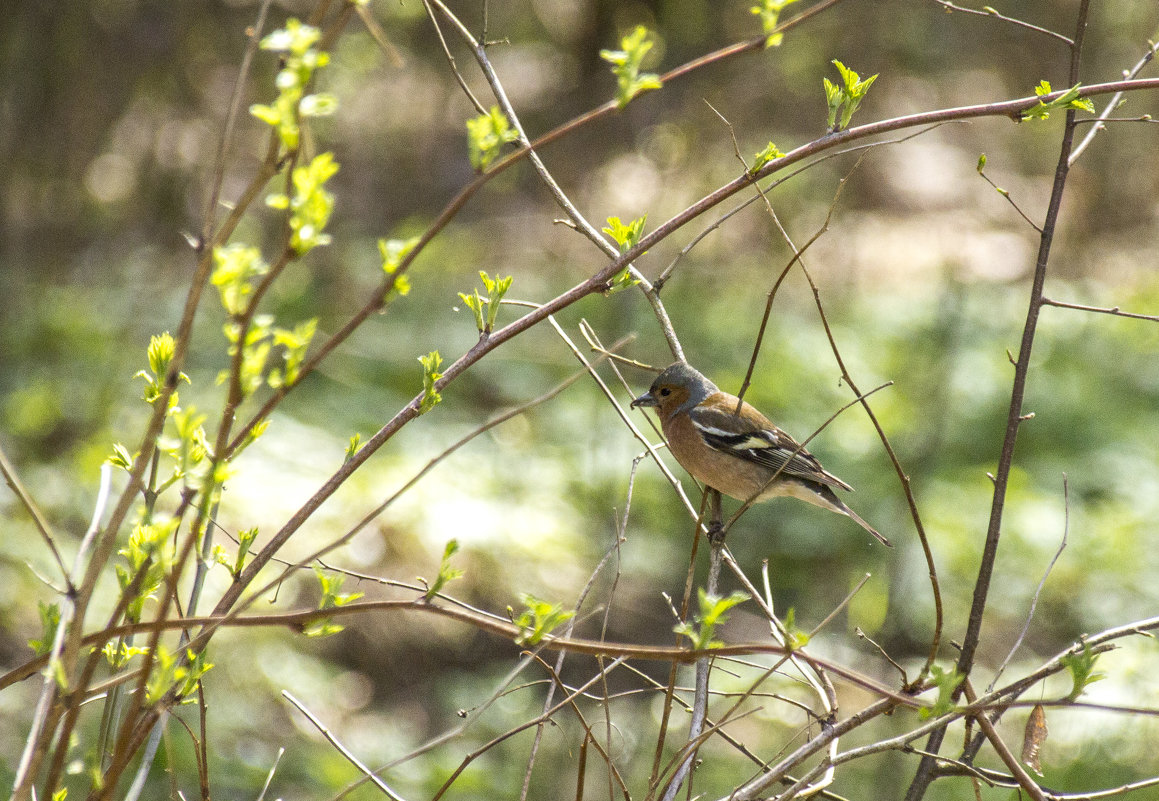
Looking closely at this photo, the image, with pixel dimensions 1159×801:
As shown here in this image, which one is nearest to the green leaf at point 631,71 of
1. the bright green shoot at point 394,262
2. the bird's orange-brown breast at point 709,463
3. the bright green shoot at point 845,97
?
the bright green shoot at point 394,262

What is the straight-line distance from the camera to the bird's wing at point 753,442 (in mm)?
4641

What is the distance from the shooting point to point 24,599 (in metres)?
6.56

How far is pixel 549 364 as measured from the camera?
9.67 meters

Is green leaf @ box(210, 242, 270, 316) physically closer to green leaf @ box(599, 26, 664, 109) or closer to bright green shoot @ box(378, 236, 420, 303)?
bright green shoot @ box(378, 236, 420, 303)

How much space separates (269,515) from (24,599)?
1718mm

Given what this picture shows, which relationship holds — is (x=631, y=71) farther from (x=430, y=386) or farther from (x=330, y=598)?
(x=330, y=598)

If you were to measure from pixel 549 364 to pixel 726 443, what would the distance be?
514 cm

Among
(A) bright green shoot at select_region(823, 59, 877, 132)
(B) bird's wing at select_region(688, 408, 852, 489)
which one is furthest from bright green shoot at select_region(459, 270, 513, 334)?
(B) bird's wing at select_region(688, 408, 852, 489)

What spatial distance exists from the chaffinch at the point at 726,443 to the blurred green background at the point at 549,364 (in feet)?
2.94

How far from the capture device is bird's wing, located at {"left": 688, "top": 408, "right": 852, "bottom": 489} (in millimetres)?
4641

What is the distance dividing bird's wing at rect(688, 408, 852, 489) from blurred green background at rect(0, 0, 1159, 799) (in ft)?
3.30

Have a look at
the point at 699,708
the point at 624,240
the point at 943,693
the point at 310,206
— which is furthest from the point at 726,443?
the point at 310,206

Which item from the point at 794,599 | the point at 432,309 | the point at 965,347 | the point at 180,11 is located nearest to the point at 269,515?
the point at 432,309

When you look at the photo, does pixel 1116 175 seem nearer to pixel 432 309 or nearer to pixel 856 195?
pixel 856 195
